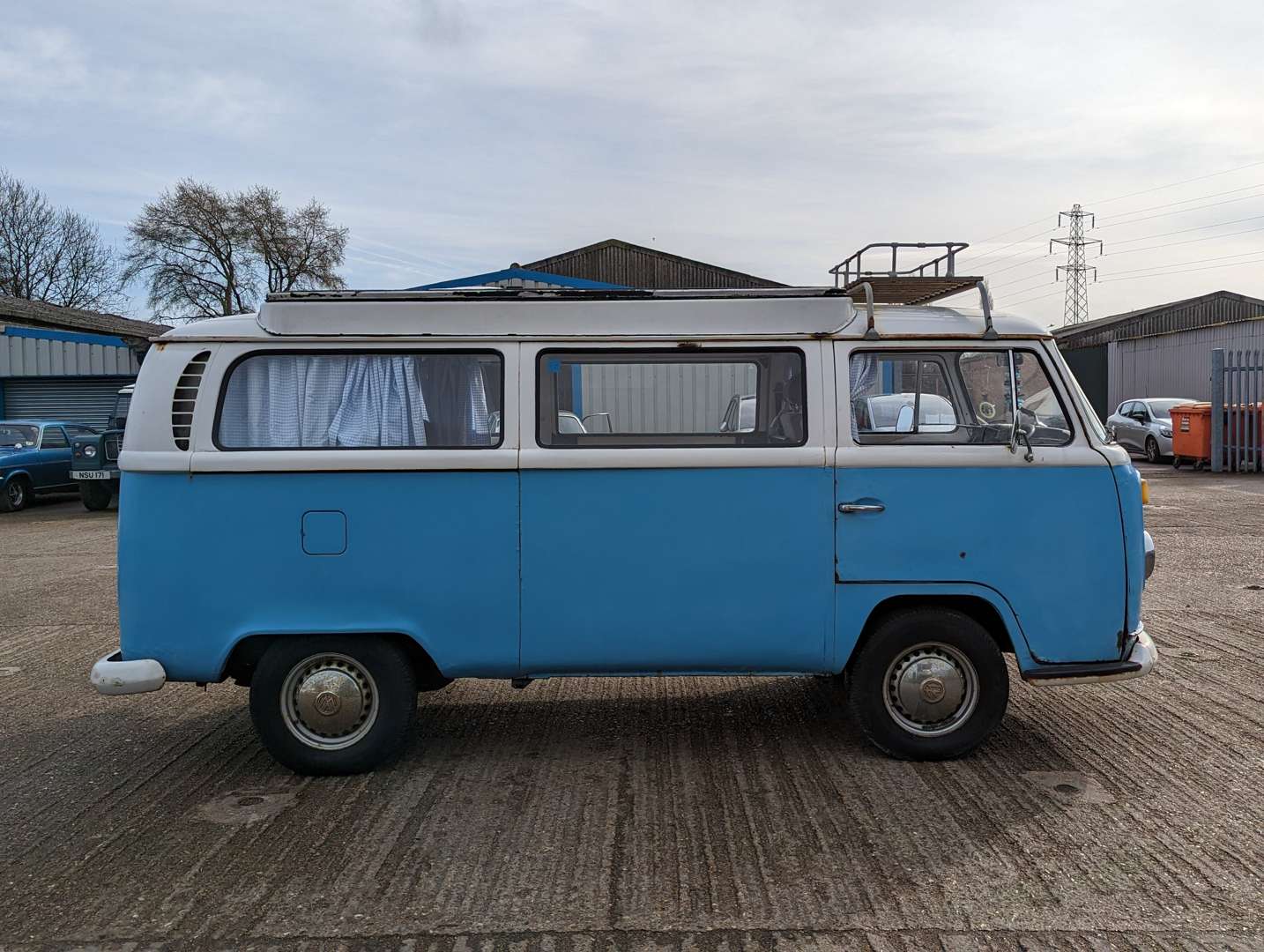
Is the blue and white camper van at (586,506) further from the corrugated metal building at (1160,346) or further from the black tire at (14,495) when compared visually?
the corrugated metal building at (1160,346)

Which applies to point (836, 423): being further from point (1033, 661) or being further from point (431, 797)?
point (431, 797)

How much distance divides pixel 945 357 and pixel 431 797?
311cm

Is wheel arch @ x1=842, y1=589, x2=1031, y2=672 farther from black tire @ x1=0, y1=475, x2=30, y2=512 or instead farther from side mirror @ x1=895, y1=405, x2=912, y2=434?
black tire @ x1=0, y1=475, x2=30, y2=512

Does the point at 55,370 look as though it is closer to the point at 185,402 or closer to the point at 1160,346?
the point at 185,402

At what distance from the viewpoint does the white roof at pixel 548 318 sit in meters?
4.88

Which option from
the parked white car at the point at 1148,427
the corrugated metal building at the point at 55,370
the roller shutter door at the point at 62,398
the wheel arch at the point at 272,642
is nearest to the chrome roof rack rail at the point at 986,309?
the wheel arch at the point at 272,642

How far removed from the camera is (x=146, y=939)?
352 cm

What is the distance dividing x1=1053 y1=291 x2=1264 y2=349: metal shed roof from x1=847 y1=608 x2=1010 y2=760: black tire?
3761cm

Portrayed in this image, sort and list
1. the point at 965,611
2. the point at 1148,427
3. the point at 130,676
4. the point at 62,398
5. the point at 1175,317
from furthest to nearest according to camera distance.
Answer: the point at 1175,317 < the point at 62,398 < the point at 1148,427 < the point at 965,611 < the point at 130,676

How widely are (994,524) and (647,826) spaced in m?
2.07

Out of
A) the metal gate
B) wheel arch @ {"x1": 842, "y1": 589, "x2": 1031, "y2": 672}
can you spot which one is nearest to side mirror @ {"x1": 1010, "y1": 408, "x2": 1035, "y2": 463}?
wheel arch @ {"x1": 842, "y1": 589, "x2": 1031, "y2": 672}

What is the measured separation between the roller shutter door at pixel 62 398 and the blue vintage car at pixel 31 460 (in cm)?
500

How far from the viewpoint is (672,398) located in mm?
4992

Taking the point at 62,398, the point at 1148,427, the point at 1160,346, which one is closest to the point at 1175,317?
the point at 1160,346
